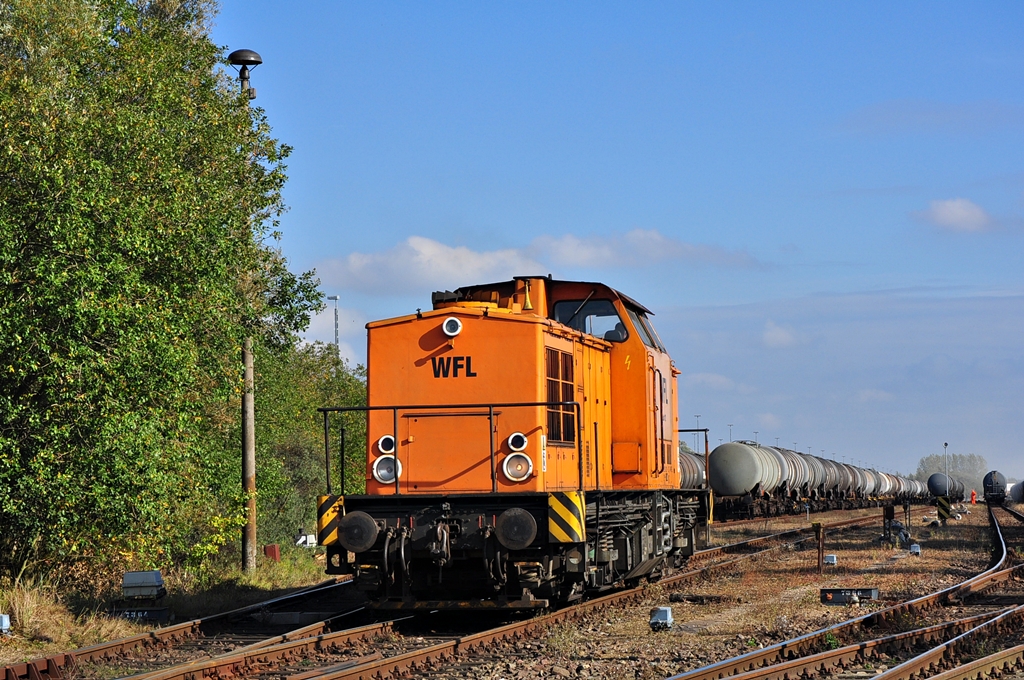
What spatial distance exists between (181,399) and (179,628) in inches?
155

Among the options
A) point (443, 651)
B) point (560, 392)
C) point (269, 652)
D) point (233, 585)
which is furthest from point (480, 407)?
point (233, 585)

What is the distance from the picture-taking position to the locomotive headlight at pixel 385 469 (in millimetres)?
12195

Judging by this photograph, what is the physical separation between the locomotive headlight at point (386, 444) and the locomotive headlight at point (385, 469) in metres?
0.10

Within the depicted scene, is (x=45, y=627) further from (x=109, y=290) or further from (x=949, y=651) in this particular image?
(x=949, y=651)

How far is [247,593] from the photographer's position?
16391 millimetres

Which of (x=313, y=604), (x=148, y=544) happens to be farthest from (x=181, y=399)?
(x=313, y=604)

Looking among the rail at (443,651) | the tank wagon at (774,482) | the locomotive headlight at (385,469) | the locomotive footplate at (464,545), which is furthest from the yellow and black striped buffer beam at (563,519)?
the tank wagon at (774,482)

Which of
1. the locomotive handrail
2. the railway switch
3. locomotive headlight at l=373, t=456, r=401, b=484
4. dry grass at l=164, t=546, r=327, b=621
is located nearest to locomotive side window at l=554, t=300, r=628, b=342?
the locomotive handrail

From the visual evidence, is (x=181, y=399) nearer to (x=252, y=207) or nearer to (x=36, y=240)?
(x=36, y=240)

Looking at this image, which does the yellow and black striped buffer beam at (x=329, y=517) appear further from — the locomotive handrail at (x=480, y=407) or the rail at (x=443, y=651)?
the rail at (x=443, y=651)

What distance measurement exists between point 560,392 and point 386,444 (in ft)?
6.68

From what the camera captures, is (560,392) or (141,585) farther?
(141,585)

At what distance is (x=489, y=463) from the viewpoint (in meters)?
12.2

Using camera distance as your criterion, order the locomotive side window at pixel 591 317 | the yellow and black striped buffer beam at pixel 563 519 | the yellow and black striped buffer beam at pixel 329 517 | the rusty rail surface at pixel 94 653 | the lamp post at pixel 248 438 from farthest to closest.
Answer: the lamp post at pixel 248 438 < the locomotive side window at pixel 591 317 < the yellow and black striped buffer beam at pixel 329 517 < the yellow and black striped buffer beam at pixel 563 519 < the rusty rail surface at pixel 94 653
